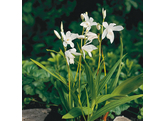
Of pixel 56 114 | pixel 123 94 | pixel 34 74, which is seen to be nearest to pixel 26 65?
pixel 34 74

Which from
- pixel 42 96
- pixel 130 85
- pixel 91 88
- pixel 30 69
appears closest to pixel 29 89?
pixel 42 96

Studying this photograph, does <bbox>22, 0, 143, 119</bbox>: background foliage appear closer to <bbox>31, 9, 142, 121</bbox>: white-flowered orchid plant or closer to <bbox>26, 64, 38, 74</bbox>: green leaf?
<bbox>26, 64, 38, 74</bbox>: green leaf

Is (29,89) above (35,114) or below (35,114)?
above

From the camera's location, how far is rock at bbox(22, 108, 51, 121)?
4.68 feet

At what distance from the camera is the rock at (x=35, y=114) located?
143 centimetres

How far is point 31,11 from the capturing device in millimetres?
2484

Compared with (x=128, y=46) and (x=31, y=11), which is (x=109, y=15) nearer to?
(x=128, y=46)

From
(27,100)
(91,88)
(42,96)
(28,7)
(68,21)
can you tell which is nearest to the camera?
(91,88)

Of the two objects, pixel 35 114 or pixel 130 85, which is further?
pixel 35 114

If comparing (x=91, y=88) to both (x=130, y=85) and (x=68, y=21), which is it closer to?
(x=130, y=85)

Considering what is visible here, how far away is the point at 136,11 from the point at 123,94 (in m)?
1.90

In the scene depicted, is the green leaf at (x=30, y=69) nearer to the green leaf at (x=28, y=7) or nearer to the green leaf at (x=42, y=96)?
the green leaf at (x=42, y=96)

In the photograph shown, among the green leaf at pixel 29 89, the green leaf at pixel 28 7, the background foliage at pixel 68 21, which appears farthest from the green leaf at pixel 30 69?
the green leaf at pixel 28 7

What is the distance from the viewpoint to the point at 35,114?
149 cm
